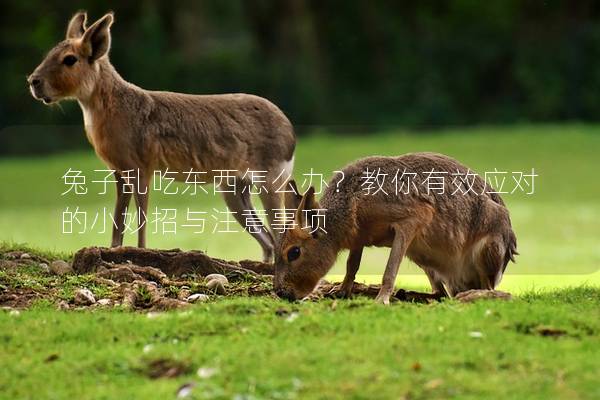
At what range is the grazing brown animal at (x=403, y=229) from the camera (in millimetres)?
7629

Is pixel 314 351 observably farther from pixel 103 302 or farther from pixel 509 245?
pixel 509 245

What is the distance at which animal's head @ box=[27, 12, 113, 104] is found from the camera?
30.8 ft

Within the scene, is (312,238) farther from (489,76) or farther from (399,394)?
(489,76)

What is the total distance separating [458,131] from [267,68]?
470cm

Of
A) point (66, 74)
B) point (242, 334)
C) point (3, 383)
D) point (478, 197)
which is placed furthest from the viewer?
point (66, 74)

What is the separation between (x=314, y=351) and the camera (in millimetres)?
6000

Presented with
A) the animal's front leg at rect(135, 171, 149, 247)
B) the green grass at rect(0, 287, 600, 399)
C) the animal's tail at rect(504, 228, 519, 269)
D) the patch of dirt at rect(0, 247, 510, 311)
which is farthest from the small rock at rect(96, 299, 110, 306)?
the animal's tail at rect(504, 228, 519, 269)

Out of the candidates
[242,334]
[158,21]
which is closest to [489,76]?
[158,21]

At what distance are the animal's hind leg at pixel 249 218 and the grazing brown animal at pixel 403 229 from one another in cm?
195

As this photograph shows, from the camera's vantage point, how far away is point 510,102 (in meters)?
30.0

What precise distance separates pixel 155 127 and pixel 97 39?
85cm

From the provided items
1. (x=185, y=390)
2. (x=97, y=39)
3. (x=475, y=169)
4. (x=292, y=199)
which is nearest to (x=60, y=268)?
(x=97, y=39)

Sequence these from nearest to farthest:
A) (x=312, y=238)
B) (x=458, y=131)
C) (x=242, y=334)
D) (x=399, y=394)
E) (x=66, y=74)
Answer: (x=399, y=394)
(x=242, y=334)
(x=312, y=238)
(x=66, y=74)
(x=458, y=131)

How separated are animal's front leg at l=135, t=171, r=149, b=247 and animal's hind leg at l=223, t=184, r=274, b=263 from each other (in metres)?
0.99
